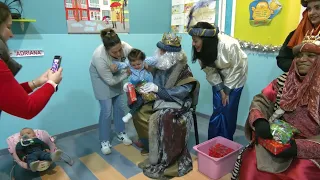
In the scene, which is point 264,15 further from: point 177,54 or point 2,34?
point 2,34

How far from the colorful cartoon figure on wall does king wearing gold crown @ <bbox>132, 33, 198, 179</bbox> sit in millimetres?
1007

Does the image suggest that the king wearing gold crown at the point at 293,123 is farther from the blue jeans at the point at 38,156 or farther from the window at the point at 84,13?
the window at the point at 84,13

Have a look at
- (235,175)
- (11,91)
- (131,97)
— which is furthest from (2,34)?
(235,175)

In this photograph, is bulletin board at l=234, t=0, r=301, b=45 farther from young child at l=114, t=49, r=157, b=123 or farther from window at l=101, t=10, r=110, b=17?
window at l=101, t=10, r=110, b=17

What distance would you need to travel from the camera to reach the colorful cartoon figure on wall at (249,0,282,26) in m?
2.25

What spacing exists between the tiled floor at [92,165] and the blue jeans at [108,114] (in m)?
0.19

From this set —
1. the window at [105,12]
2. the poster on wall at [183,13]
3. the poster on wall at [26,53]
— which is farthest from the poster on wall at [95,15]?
the poster on wall at [183,13]

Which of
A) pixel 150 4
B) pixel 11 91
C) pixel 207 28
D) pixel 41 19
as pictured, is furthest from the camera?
pixel 150 4

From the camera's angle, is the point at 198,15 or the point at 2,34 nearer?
the point at 2,34

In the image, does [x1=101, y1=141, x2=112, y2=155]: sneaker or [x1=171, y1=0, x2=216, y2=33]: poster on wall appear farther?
[x1=171, y1=0, x2=216, y2=33]: poster on wall

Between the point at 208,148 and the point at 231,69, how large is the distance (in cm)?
73

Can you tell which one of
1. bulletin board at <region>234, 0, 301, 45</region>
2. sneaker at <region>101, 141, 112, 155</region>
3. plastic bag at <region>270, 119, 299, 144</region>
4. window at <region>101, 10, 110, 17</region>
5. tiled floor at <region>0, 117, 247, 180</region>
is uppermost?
window at <region>101, 10, 110, 17</region>

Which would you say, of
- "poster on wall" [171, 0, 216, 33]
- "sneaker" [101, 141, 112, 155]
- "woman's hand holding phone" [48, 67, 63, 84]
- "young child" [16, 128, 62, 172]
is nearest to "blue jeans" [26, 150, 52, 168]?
"young child" [16, 128, 62, 172]

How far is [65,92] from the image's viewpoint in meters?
2.57
